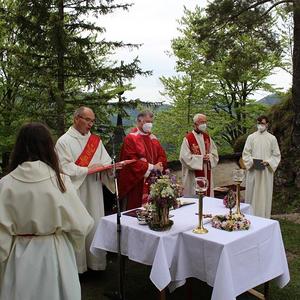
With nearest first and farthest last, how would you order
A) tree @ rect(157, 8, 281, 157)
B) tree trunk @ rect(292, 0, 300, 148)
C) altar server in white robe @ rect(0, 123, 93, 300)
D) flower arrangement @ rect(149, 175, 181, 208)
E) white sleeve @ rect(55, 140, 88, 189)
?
altar server in white robe @ rect(0, 123, 93, 300), flower arrangement @ rect(149, 175, 181, 208), white sleeve @ rect(55, 140, 88, 189), tree trunk @ rect(292, 0, 300, 148), tree @ rect(157, 8, 281, 157)

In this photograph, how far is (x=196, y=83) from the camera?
22.0m

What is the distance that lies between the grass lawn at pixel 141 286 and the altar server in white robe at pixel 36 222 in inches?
67.4

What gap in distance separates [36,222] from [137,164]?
319 centimetres

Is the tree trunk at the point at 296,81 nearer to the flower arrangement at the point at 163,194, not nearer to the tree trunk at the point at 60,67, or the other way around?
the tree trunk at the point at 60,67

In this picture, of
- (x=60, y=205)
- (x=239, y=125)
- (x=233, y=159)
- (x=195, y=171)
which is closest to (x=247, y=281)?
(x=60, y=205)

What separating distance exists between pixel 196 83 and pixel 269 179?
14704 mm

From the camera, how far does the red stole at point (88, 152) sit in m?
5.09

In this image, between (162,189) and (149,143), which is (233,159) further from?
(162,189)

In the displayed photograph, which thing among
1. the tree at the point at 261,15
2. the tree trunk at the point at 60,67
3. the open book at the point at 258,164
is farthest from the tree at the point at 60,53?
the open book at the point at 258,164

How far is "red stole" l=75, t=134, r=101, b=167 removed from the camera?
5.09 metres

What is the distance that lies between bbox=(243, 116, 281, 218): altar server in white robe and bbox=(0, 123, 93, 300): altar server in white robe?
548 cm

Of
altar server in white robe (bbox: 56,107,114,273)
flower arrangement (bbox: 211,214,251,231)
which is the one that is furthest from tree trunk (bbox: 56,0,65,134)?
flower arrangement (bbox: 211,214,251,231)

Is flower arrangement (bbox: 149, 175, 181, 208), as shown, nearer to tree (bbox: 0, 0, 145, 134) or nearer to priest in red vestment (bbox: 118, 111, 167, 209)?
priest in red vestment (bbox: 118, 111, 167, 209)

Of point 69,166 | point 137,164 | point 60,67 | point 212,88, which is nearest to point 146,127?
point 137,164
